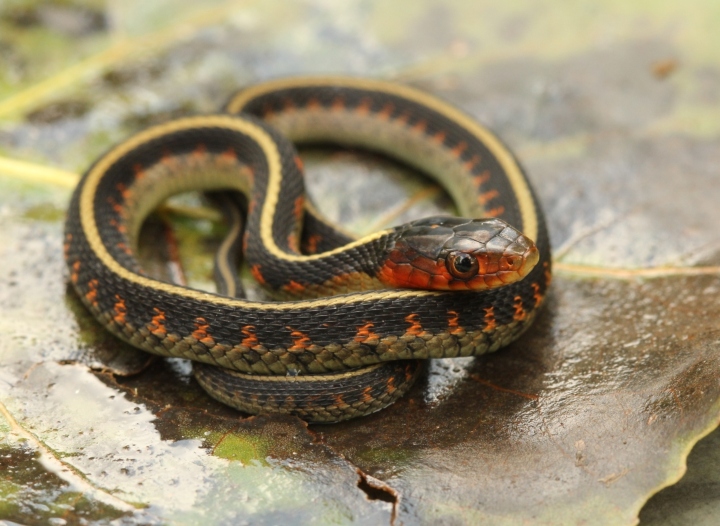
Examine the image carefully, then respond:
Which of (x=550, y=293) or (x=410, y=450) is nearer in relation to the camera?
(x=410, y=450)

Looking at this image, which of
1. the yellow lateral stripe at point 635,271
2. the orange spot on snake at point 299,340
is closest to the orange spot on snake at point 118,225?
the orange spot on snake at point 299,340

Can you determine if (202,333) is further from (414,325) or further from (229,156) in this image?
(229,156)

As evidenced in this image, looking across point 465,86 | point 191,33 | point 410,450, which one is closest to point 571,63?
point 465,86

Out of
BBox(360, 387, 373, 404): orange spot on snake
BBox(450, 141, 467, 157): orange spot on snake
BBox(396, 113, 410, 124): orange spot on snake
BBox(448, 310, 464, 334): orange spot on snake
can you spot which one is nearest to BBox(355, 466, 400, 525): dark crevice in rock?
BBox(360, 387, 373, 404): orange spot on snake

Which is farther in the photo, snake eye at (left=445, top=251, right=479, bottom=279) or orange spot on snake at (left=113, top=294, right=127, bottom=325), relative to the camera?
orange spot on snake at (left=113, top=294, right=127, bottom=325)

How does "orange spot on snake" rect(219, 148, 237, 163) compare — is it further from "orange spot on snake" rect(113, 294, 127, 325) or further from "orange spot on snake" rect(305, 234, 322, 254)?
"orange spot on snake" rect(113, 294, 127, 325)

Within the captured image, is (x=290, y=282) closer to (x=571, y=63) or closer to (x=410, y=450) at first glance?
(x=410, y=450)
